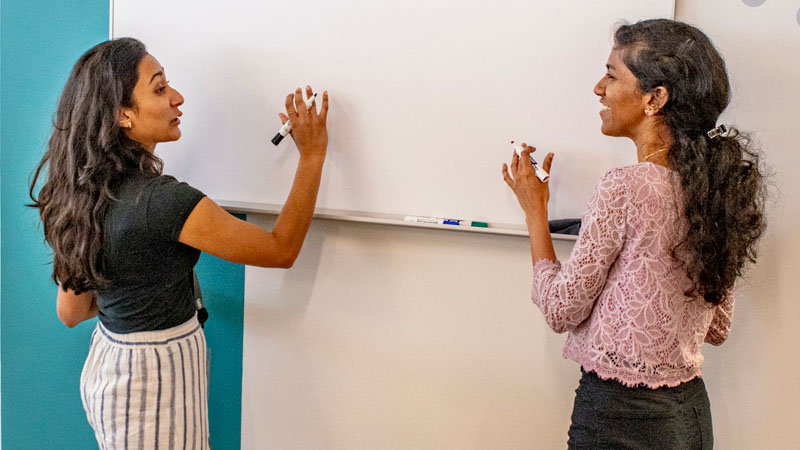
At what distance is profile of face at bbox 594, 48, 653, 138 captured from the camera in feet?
3.37

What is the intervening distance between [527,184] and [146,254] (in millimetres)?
674

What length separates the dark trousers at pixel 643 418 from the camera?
1006 mm

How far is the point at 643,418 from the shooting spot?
101cm

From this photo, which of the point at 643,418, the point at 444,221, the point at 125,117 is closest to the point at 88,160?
the point at 125,117

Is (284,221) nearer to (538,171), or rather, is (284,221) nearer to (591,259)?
(538,171)

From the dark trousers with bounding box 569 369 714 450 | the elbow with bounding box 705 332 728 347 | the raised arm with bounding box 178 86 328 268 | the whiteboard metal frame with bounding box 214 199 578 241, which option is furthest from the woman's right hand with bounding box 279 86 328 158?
the elbow with bounding box 705 332 728 347

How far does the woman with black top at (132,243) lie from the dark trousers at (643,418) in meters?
0.62

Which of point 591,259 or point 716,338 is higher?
point 591,259

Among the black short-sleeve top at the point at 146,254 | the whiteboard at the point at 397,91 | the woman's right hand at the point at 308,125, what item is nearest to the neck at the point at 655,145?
the whiteboard at the point at 397,91

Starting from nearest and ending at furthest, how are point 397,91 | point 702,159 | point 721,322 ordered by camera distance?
point 702,159 < point 721,322 < point 397,91

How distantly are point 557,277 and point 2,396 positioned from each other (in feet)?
5.16

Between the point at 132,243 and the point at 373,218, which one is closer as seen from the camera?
the point at 132,243

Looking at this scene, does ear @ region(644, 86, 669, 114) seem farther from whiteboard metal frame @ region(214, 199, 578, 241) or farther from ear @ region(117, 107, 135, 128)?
ear @ region(117, 107, 135, 128)

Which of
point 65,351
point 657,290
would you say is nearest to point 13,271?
point 65,351
